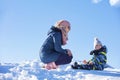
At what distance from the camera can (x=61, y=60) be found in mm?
4258

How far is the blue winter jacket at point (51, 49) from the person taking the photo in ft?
13.5

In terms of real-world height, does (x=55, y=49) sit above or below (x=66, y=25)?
below

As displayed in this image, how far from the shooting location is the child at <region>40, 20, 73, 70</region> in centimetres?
412

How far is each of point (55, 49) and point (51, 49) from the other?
0.37ft

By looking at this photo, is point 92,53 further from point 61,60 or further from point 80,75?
point 80,75

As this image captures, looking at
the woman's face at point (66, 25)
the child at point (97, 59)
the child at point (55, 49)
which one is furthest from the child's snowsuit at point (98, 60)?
the woman's face at point (66, 25)

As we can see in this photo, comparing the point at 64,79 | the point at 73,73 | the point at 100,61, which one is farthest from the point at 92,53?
the point at 64,79

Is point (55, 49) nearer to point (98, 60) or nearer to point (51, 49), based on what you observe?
point (51, 49)

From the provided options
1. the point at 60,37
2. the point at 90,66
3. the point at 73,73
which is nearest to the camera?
the point at 73,73

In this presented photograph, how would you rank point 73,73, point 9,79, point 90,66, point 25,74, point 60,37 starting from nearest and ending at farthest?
point 9,79
point 25,74
point 73,73
point 60,37
point 90,66

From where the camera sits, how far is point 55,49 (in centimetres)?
410

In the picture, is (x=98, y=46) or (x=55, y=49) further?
(x=98, y=46)

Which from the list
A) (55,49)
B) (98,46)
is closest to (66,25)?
(55,49)

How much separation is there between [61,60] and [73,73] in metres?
0.52
